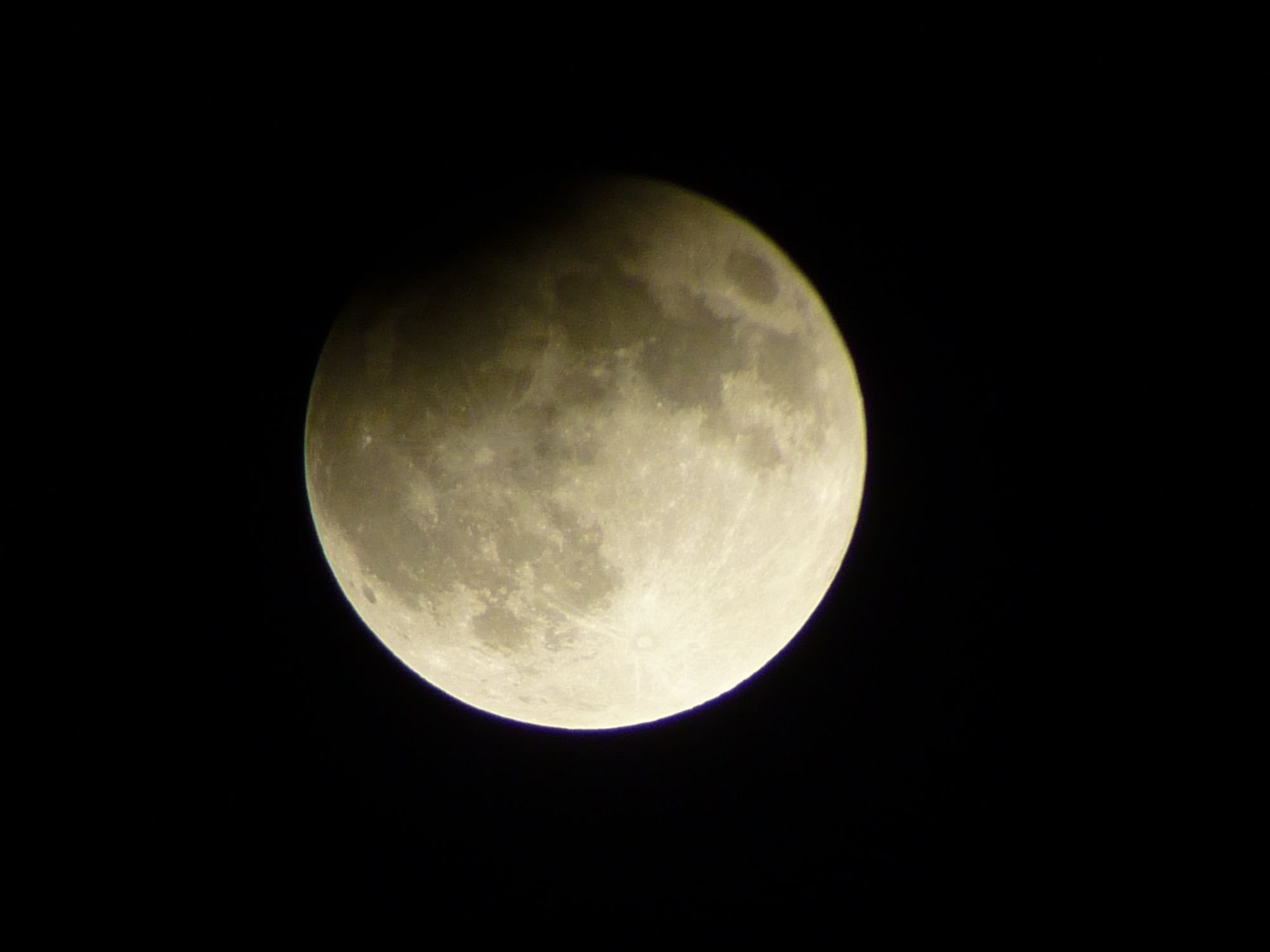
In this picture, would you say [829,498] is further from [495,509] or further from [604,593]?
[495,509]

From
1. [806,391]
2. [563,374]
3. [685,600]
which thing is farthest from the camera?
[806,391]

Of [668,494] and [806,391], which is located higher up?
[806,391]

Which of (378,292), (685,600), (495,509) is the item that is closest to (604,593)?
(685,600)

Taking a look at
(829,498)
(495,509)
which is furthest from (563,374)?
(829,498)

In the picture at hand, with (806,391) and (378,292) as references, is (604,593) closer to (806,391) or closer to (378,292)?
(806,391)

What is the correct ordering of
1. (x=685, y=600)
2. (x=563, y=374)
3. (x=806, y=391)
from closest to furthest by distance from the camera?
1. (x=563, y=374)
2. (x=685, y=600)
3. (x=806, y=391)

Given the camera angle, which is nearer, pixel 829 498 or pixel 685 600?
pixel 685 600

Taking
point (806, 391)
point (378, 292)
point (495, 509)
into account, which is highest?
point (378, 292)
